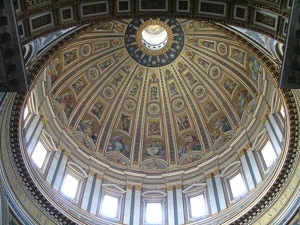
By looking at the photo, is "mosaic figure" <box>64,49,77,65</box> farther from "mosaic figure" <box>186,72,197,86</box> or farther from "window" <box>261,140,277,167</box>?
"window" <box>261,140,277,167</box>

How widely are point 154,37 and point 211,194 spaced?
14.6m

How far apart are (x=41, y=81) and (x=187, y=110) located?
11818mm

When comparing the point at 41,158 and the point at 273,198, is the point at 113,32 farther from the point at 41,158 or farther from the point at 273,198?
the point at 273,198

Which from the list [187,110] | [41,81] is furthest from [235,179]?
[41,81]

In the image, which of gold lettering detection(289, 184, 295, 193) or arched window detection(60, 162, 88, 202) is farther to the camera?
arched window detection(60, 162, 88, 202)

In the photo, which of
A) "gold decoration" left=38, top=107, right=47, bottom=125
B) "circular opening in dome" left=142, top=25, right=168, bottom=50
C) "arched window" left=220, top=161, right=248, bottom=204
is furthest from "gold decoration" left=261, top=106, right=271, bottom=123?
"gold decoration" left=38, top=107, right=47, bottom=125

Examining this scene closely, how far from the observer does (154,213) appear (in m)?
26.2

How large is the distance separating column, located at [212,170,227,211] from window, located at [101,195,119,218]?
567 centimetres

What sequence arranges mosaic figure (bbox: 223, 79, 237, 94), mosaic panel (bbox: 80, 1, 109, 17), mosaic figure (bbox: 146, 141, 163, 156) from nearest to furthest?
mosaic panel (bbox: 80, 1, 109, 17), mosaic figure (bbox: 223, 79, 237, 94), mosaic figure (bbox: 146, 141, 163, 156)

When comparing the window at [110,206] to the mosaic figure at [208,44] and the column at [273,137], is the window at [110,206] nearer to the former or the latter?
the column at [273,137]

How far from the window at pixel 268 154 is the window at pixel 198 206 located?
168 inches

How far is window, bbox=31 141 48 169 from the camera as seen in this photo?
23339mm

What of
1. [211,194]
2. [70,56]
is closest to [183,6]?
[211,194]

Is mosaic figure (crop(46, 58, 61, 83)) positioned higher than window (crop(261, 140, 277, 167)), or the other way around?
mosaic figure (crop(46, 58, 61, 83))
